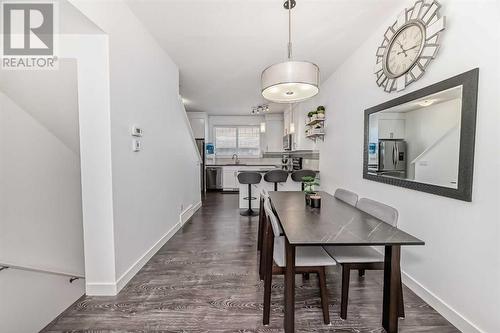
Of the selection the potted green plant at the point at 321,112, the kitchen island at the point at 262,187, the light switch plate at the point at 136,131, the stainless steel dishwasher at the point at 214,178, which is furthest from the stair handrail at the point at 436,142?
the stainless steel dishwasher at the point at 214,178

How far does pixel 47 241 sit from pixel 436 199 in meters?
3.52

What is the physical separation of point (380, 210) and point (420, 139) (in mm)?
768

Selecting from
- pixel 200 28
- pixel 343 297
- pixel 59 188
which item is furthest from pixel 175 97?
pixel 343 297

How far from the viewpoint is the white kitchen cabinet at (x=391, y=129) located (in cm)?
223

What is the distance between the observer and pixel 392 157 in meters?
2.34

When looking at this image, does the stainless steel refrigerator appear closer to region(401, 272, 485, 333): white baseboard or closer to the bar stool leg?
region(401, 272, 485, 333): white baseboard

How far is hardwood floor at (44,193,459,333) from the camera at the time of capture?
64.4 inches

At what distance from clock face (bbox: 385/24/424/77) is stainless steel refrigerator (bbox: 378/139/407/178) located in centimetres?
68

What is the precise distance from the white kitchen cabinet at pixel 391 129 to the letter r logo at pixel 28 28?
304cm

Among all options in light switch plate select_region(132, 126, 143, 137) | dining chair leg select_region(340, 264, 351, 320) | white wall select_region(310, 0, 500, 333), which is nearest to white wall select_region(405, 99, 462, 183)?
white wall select_region(310, 0, 500, 333)

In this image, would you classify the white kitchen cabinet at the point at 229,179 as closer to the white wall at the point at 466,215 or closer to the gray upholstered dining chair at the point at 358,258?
the white wall at the point at 466,215

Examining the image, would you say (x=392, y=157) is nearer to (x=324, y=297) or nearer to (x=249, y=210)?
(x=324, y=297)

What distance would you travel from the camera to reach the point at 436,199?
71.2 inches

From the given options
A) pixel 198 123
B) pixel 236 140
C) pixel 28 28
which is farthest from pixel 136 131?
pixel 236 140
